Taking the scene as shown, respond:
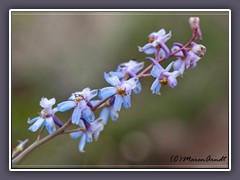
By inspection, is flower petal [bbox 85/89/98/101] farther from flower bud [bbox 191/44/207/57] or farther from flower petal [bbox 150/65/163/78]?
flower bud [bbox 191/44/207/57]

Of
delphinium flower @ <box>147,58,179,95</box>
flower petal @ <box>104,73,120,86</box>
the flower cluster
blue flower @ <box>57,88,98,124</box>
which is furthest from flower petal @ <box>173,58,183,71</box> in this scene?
blue flower @ <box>57,88,98,124</box>

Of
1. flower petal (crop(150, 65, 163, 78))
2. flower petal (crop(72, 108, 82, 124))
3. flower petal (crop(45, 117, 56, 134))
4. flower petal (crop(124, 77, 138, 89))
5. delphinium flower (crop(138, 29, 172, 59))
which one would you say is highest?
delphinium flower (crop(138, 29, 172, 59))

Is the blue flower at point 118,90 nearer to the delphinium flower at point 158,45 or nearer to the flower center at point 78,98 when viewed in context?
the flower center at point 78,98

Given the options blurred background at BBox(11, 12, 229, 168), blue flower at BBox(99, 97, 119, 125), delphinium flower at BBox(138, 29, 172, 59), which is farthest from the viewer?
blurred background at BBox(11, 12, 229, 168)

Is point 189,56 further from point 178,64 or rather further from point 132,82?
point 132,82

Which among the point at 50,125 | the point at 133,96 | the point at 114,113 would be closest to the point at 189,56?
the point at 114,113

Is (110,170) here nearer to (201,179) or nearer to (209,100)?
(201,179)
